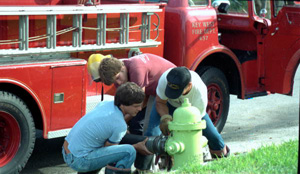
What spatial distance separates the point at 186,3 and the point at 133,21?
91cm

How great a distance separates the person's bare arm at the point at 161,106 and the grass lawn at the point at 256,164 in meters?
0.69

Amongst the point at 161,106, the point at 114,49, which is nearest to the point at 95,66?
the point at 161,106

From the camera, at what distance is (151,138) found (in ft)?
18.6

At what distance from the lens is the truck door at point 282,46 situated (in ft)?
27.0

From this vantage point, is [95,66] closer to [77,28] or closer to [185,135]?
[77,28]

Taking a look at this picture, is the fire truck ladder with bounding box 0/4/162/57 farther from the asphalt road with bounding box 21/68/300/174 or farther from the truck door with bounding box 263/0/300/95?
the truck door with bounding box 263/0/300/95

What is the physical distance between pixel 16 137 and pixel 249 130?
368 cm

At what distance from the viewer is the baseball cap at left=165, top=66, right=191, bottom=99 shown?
5.46 meters

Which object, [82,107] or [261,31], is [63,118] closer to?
[82,107]

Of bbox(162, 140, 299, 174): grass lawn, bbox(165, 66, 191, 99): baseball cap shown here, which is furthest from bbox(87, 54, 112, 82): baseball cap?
bbox(162, 140, 299, 174): grass lawn

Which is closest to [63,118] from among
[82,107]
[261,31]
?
[82,107]

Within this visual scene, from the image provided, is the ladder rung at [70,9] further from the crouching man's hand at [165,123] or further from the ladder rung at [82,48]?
the crouching man's hand at [165,123]

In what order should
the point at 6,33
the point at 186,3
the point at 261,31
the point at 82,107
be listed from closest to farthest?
the point at 6,33 → the point at 82,107 → the point at 186,3 → the point at 261,31

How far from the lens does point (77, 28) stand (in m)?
6.70
